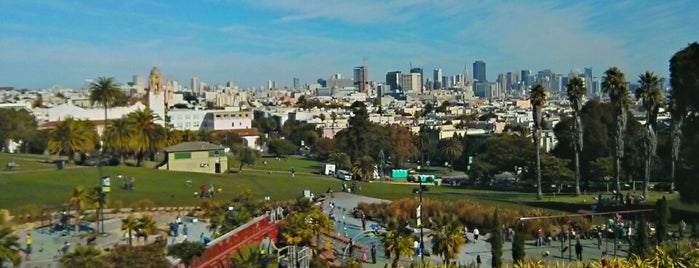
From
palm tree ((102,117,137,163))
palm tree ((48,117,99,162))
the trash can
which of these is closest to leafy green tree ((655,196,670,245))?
the trash can

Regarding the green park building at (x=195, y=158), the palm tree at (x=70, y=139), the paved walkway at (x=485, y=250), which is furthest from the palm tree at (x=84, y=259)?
the green park building at (x=195, y=158)

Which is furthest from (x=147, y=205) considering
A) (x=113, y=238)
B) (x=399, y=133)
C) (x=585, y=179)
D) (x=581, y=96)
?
(x=399, y=133)

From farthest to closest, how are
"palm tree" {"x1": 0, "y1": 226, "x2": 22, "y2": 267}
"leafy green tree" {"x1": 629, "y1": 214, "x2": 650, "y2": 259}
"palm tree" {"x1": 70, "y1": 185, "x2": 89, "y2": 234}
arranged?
1. "palm tree" {"x1": 70, "y1": 185, "x2": 89, "y2": 234}
2. "leafy green tree" {"x1": 629, "y1": 214, "x2": 650, "y2": 259}
3. "palm tree" {"x1": 0, "y1": 226, "x2": 22, "y2": 267}

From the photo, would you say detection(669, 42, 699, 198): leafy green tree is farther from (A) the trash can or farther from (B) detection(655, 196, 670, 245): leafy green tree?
(A) the trash can

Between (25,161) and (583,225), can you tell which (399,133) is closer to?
(25,161)

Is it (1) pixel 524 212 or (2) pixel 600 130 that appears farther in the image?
(2) pixel 600 130

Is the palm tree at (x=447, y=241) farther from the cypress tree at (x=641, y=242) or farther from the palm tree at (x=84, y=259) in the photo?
the palm tree at (x=84, y=259)
